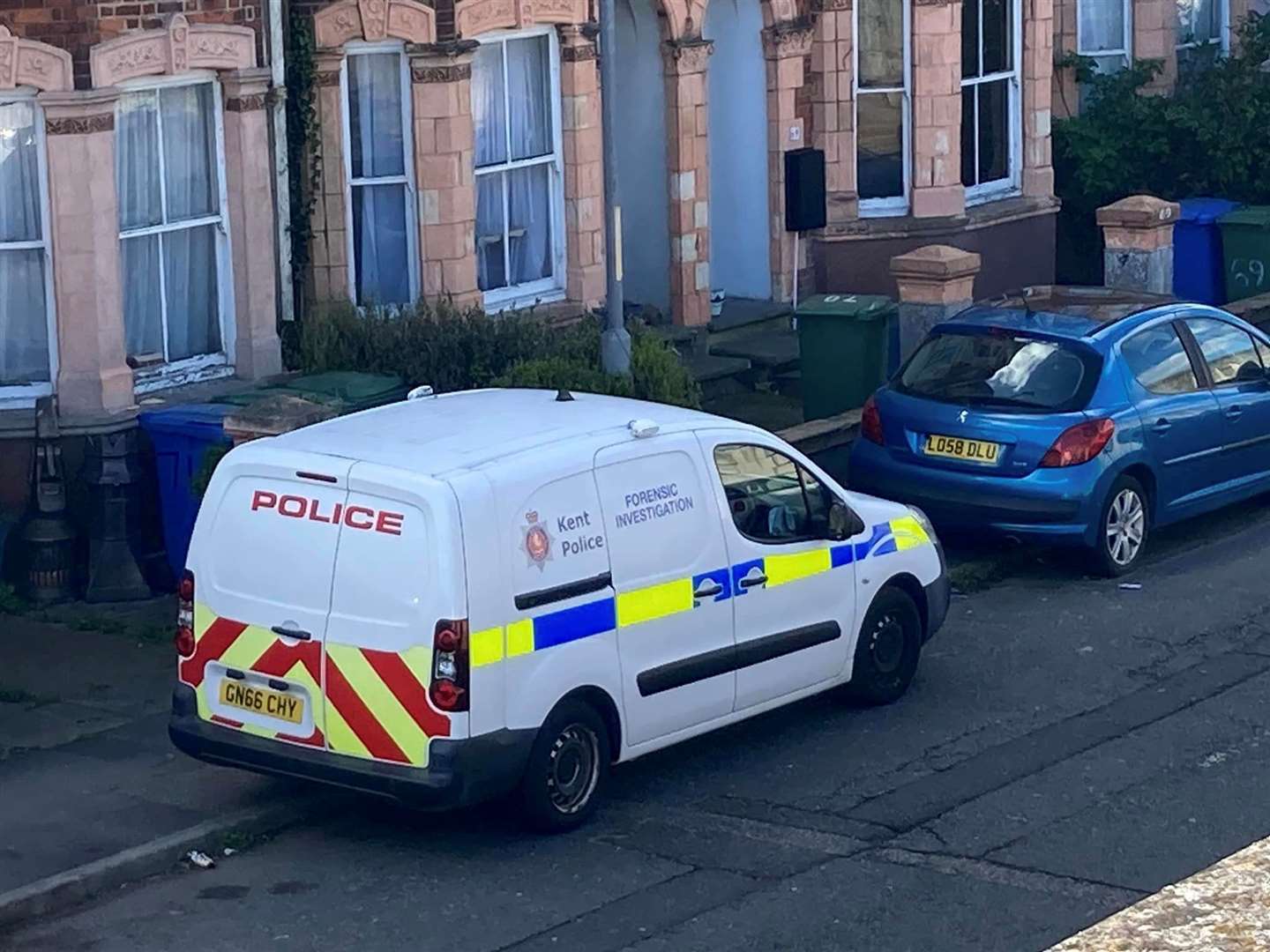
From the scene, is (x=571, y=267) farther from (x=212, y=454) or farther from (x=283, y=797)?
(x=283, y=797)

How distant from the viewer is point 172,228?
45.1 ft

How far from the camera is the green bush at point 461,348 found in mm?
13297

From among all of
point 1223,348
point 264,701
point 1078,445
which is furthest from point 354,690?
point 1223,348

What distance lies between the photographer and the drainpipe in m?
14.0

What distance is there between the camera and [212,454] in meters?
12.0

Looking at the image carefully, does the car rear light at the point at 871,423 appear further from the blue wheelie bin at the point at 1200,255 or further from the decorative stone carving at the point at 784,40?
the blue wheelie bin at the point at 1200,255

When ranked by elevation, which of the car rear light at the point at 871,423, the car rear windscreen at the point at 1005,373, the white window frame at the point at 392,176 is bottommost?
the car rear light at the point at 871,423

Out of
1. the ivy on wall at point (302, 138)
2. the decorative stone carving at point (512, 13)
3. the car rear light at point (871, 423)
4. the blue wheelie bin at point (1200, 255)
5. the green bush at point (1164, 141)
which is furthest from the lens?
the green bush at point (1164, 141)

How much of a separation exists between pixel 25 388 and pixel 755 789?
19.0 ft

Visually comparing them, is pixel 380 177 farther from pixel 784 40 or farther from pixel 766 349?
pixel 784 40

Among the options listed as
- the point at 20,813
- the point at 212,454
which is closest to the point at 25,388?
the point at 212,454

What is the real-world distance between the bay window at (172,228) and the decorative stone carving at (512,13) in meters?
2.10

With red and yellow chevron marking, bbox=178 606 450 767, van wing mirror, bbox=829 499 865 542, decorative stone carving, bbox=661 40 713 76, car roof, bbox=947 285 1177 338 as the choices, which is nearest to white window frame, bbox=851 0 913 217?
decorative stone carving, bbox=661 40 713 76

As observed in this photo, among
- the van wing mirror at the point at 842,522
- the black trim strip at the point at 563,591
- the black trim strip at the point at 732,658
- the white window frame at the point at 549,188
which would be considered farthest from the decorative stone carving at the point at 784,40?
the black trim strip at the point at 563,591
